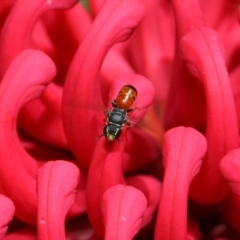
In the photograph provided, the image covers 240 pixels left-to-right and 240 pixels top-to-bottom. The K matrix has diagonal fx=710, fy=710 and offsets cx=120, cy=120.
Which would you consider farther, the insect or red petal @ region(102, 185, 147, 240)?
the insect

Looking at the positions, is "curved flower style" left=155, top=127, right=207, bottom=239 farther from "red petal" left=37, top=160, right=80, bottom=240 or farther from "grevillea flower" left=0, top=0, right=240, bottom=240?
"red petal" left=37, top=160, right=80, bottom=240

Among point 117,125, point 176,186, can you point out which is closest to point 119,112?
point 117,125

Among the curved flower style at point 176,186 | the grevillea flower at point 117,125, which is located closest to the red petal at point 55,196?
the grevillea flower at point 117,125

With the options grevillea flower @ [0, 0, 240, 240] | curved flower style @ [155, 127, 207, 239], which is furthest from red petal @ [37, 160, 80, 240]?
curved flower style @ [155, 127, 207, 239]

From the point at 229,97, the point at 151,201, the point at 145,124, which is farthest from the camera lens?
Answer: the point at 145,124

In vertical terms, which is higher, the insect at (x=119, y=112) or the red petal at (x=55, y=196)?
the insect at (x=119, y=112)

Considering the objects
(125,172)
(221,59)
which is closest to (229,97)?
(221,59)

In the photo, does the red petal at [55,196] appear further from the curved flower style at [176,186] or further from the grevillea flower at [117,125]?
the curved flower style at [176,186]

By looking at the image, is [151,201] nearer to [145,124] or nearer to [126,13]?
[145,124]
